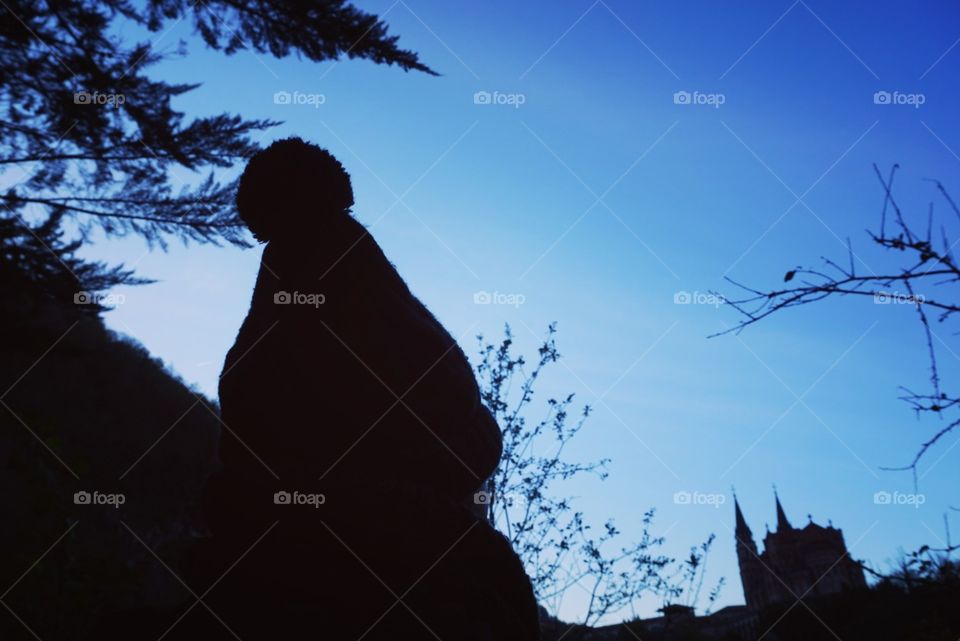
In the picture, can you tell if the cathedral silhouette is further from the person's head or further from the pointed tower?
the person's head

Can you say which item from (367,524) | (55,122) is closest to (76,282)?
(55,122)

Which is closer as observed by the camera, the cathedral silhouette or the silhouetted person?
the silhouetted person

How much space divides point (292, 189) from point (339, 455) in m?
1.19

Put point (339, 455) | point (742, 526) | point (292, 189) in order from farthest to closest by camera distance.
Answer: point (742, 526) → point (292, 189) → point (339, 455)

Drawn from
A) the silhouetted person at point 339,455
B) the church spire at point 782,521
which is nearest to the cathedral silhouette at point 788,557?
the church spire at point 782,521

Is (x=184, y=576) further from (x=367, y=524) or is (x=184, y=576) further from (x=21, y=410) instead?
(x=21, y=410)

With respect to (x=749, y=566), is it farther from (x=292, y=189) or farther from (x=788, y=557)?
(x=292, y=189)

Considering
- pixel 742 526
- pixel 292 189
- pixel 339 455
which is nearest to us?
pixel 339 455

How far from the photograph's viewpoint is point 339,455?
2510 millimetres

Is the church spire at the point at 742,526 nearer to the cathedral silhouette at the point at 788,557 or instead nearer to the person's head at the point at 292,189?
the cathedral silhouette at the point at 788,557

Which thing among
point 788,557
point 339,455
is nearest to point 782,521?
point 788,557

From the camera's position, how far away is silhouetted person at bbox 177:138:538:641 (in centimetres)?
227

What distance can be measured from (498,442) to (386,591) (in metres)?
0.80

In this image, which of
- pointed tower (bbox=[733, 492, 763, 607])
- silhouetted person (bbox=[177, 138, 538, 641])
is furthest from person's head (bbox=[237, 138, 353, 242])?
pointed tower (bbox=[733, 492, 763, 607])
